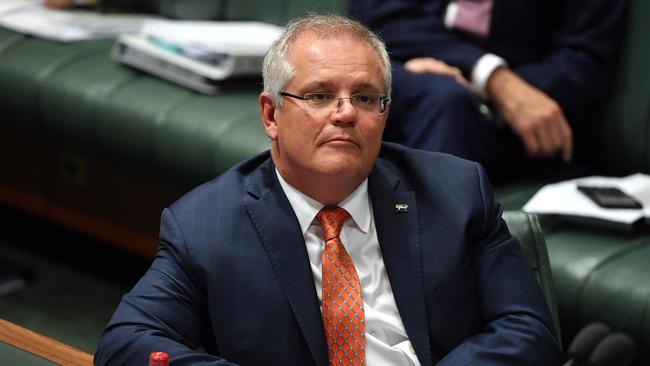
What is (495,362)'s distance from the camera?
5.81 ft

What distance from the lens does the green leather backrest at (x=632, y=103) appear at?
2.96m

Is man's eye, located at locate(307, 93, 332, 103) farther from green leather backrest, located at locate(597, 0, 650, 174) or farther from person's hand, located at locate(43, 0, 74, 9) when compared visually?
person's hand, located at locate(43, 0, 74, 9)

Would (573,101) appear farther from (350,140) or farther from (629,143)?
(350,140)

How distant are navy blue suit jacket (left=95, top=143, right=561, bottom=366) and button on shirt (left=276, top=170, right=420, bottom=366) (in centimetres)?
2

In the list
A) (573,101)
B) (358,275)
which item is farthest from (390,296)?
(573,101)

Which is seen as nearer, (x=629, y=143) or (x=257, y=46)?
(x=629, y=143)

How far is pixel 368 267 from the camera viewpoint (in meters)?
1.87

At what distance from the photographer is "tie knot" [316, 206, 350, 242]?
1.83 meters

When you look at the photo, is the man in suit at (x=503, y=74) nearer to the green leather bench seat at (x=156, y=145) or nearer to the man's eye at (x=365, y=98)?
the green leather bench seat at (x=156, y=145)

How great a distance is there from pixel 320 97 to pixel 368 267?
0.28 metres

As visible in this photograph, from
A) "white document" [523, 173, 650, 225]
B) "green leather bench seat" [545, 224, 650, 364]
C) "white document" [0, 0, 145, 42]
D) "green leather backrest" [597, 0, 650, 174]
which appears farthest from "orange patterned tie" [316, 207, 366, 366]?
"white document" [0, 0, 145, 42]

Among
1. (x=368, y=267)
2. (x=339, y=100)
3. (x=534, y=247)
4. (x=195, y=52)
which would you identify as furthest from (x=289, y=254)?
(x=195, y=52)

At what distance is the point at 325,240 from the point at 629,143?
4.60 feet

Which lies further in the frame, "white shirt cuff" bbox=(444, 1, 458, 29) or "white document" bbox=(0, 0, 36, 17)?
"white document" bbox=(0, 0, 36, 17)
